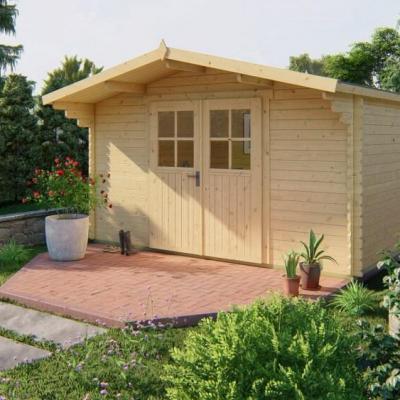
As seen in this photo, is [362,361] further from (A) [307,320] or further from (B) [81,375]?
(B) [81,375]

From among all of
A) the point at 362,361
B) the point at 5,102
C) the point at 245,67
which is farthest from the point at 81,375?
the point at 5,102

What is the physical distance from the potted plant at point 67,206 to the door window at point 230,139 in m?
2.00

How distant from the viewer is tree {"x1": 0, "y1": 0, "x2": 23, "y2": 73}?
26.6m

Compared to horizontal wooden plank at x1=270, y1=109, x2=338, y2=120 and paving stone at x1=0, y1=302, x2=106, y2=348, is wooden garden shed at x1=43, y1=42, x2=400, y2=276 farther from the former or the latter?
paving stone at x1=0, y1=302, x2=106, y2=348

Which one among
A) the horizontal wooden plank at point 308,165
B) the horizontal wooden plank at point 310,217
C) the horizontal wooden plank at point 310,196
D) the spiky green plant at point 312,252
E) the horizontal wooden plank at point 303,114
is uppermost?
the horizontal wooden plank at point 303,114

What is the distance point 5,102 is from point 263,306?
1272 cm

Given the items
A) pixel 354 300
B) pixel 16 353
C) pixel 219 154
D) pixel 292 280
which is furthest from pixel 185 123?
pixel 16 353

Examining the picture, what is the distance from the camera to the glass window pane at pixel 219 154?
8203 mm

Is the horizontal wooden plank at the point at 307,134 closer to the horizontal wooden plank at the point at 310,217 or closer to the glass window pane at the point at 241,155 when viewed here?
the glass window pane at the point at 241,155

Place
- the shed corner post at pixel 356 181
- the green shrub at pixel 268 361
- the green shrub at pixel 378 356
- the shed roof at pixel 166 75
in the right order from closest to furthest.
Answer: the green shrub at pixel 268 361
the green shrub at pixel 378 356
the shed roof at pixel 166 75
the shed corner post at pixel 356 181

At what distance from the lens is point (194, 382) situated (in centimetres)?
314

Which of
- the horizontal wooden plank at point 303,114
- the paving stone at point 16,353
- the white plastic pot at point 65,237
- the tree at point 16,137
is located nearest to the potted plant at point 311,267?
the horizontal wooden plank at point 303,114

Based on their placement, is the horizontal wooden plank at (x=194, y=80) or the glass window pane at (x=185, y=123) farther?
the glass window pane at (x=185, y=123)

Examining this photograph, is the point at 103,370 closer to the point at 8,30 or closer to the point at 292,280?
the point at 292,280
